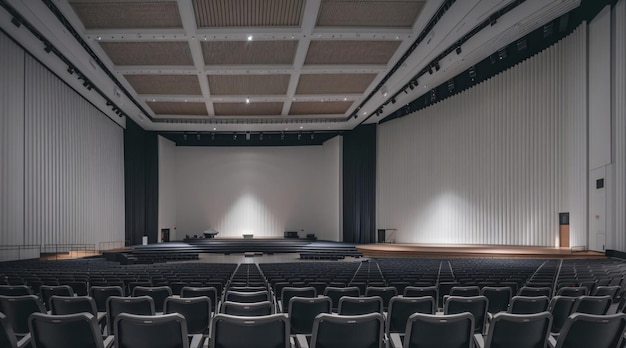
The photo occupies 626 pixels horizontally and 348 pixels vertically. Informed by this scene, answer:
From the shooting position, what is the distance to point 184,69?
64.4ft

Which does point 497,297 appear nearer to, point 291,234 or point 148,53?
point 148,53

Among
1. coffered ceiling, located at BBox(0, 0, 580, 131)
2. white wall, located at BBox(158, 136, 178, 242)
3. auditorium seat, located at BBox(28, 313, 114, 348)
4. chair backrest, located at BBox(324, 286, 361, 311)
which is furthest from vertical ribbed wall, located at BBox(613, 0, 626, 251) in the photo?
white wall, located at BBox(158, 136, 178, 242)

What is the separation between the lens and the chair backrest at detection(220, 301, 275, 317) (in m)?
3.73

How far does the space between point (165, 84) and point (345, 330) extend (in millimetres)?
20524

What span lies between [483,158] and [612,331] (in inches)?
862

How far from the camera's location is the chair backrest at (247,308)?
12.2ft

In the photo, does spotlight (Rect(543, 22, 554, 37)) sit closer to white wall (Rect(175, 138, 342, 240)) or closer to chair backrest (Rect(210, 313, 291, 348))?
chair backrest (Rect(210, 313, 291, 348))

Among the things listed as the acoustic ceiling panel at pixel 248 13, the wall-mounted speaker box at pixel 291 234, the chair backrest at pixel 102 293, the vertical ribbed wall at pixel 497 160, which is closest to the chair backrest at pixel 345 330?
the chair backrest at pixel 102 293

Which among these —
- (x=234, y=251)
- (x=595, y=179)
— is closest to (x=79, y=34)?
(x=234, y=251)

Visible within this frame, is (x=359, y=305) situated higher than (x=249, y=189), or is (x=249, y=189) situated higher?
(x=249, y=189)

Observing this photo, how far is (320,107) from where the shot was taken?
Answer: 26.6 meters

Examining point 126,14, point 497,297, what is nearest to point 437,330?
point 497,297

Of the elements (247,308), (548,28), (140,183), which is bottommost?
(247,308)

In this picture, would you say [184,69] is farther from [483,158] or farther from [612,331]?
[612,331]
